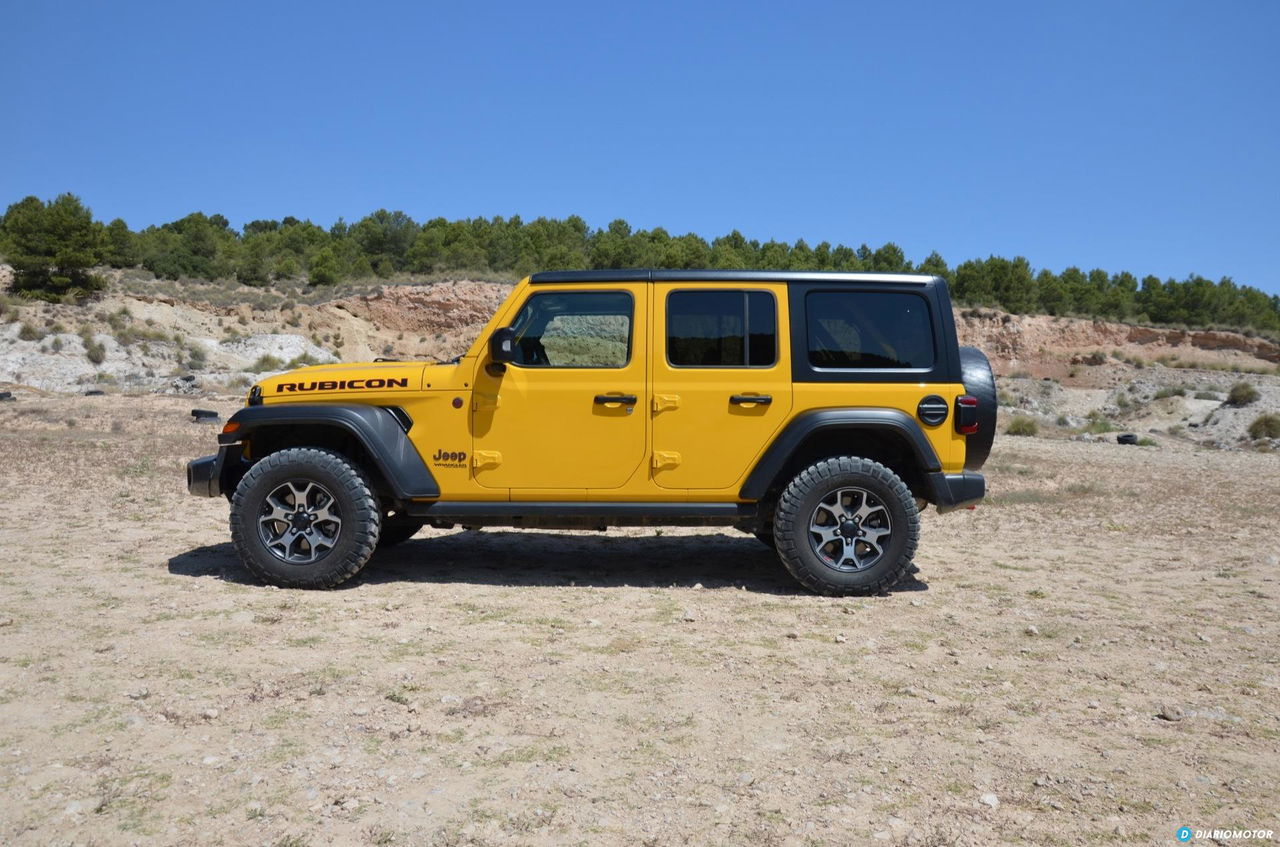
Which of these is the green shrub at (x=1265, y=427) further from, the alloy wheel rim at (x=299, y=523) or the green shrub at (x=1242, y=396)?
the alloy wheel rim at (x=299, y=523)

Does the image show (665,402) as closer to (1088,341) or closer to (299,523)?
(299,523)

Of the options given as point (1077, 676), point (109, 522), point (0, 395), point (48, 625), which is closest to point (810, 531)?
point (1077, 676)

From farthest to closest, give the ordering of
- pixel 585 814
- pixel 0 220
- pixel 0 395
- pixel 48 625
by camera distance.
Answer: pixel 0 220 < pixel 0 395 < pixel 48 625 < pixel 585 814

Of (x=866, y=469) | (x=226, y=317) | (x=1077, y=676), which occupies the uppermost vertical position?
(x=226, y=317)

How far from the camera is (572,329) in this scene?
5930 mm

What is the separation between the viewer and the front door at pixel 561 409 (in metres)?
5.77

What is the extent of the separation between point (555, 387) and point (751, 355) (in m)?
1.25

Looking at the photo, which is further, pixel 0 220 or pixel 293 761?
pixel 0 220

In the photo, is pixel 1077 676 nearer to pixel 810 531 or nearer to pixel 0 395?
pixel 810 531

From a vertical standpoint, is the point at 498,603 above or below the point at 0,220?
below

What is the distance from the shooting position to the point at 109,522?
25.7 ft

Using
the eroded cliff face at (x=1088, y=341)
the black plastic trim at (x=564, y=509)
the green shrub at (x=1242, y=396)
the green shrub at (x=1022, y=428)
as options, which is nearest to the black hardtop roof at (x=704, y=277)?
the black plastic trim at (x=564, y=509)

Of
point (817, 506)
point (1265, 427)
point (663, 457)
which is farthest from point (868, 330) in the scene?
point (1265, 427)

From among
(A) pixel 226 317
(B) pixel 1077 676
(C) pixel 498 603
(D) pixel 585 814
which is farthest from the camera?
(A) pixel 226 317
